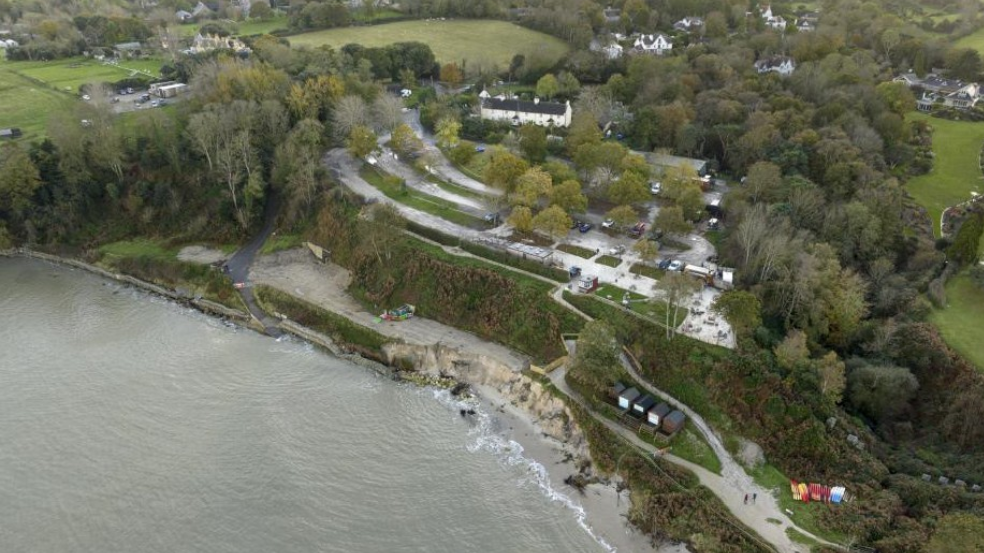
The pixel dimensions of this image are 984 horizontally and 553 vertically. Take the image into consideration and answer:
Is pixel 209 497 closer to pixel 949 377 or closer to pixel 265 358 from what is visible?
pixel 265 358

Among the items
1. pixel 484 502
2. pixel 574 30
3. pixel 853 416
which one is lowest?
pixel 484 502

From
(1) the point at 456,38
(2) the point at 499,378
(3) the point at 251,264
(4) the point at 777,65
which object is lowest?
(2) the point at 499,378

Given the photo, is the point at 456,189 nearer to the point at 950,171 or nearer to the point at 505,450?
the point at 505,450

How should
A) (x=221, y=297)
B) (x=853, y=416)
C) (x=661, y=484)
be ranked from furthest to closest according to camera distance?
(x=221, y=297)
(x=853, y=416)
(x=661, y=484)

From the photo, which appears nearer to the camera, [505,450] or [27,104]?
[505,450]

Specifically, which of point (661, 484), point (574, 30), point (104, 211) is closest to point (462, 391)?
point (661, 484)

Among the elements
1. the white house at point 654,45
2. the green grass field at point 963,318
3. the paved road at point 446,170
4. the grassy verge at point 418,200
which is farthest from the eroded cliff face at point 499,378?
the white house at point 654,45

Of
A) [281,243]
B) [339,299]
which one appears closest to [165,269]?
[281,243]
